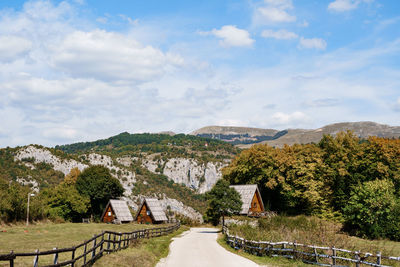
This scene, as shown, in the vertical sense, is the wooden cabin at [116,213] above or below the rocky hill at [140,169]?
below

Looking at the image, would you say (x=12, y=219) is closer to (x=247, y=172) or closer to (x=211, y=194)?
(x=211, y=194)

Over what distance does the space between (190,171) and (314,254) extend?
146 meters

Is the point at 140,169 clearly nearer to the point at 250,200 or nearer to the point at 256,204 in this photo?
the point at 256,204

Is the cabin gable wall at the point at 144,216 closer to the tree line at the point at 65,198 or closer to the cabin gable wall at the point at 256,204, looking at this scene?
the tree line at the point at 65,198

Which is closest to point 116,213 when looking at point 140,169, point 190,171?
point 140,169

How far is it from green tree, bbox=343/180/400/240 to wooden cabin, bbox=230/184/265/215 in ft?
50.3

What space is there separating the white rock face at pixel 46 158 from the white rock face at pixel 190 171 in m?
52.4

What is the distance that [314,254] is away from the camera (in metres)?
20.0

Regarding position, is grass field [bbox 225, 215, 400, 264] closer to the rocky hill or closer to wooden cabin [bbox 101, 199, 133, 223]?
the rocky hill

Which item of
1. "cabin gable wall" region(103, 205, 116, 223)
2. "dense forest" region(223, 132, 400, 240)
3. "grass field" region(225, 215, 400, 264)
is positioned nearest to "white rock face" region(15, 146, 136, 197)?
"cabin gable wall" region(103, 205, 116, 223)

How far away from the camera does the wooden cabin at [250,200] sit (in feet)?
186

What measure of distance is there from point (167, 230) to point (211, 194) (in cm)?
845

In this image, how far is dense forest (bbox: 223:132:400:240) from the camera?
44.2 metres

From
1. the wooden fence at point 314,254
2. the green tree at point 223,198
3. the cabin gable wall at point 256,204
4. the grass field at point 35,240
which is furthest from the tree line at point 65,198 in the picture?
the wooden fence at point 314,254
